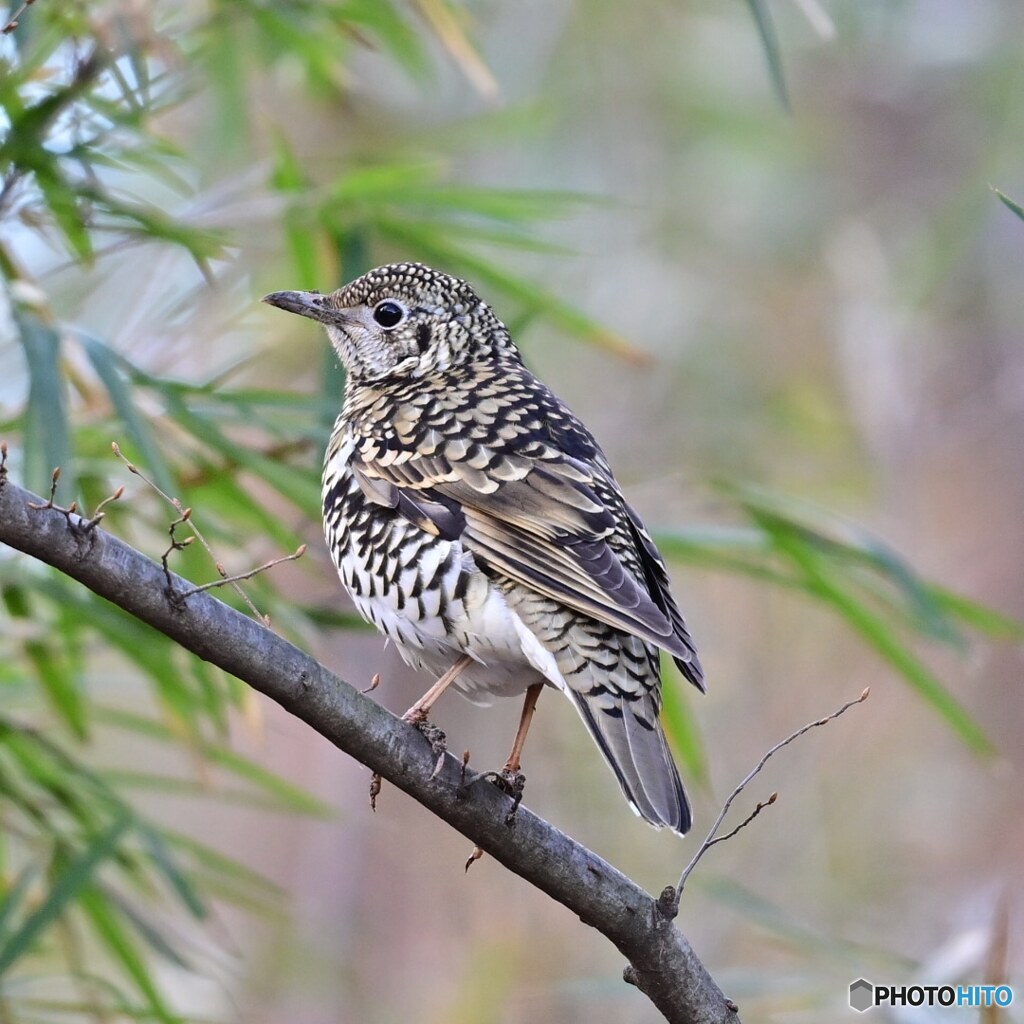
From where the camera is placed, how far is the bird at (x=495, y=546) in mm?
2914

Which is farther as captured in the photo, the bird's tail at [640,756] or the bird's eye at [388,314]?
the bird's eye at [388,314]

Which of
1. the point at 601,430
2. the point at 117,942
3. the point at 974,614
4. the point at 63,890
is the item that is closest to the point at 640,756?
the point at 63,890

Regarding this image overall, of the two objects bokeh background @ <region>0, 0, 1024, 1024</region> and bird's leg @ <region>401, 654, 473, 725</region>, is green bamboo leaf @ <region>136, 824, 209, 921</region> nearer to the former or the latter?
bokeh background @ <region>0, 0, 1024, 1024</region>

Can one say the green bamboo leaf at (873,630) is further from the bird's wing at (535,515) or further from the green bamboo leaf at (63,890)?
the green bamboo leaf at (63,890)

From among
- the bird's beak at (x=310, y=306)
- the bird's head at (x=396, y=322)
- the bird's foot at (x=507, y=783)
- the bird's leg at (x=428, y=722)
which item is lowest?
the bird's foot at (x=507, y=783)

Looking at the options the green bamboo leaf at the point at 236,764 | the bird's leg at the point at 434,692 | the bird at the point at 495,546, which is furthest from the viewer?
the green bamboo leaf at the point at 236,764

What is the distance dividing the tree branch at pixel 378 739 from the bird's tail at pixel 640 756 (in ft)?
0.60

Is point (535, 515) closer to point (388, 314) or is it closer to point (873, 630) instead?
point (388, 314)

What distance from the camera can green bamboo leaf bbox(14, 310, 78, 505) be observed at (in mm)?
3293

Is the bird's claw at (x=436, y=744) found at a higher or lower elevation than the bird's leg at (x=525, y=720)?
lower

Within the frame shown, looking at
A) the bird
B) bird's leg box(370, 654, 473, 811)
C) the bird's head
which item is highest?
the bird's head

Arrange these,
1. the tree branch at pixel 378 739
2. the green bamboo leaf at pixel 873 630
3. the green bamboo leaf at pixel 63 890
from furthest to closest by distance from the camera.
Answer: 1. the green bamboo leaf at pixel 873 630
2. the green bamboo leaf at pixel 63 890
3. the tree branch at pixel 378 739

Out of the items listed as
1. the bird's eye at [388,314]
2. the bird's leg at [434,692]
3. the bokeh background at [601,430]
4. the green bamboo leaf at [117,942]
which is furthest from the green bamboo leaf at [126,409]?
the green bamboo leaf at [117,942]

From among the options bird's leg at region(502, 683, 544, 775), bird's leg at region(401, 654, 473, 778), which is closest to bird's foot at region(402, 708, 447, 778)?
bird's leg at region(401, 654, 473, 778)
